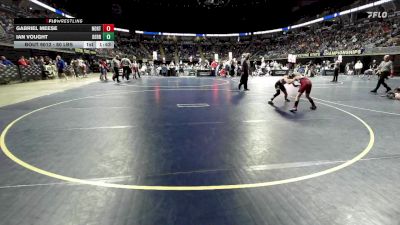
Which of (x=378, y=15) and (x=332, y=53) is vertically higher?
(x=378, y=15)

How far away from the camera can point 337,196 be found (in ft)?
9.59

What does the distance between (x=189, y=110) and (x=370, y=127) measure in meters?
4.93

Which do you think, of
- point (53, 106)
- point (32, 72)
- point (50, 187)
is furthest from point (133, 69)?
point (50, 187)

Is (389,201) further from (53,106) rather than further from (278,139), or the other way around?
(53,106)
